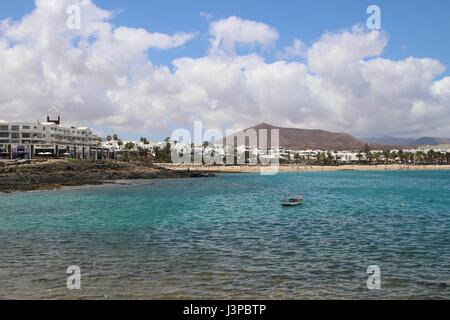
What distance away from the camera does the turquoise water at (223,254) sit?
17734mm

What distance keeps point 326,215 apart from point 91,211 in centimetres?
2478

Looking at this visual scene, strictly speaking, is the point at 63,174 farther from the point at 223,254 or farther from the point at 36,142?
the point at 223,254

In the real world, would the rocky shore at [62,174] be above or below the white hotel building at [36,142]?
below

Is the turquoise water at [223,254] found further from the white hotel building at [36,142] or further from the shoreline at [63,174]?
the white hotel building at [36,142]

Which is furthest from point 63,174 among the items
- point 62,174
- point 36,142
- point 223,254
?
point 223,254

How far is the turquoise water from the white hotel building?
105357mm

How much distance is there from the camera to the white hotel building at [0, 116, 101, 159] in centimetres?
14075

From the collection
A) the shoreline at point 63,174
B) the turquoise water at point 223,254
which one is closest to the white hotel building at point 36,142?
the shoreline at point 63,174

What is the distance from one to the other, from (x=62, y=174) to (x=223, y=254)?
88.1 metres

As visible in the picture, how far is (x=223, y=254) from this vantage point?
24.6 meters

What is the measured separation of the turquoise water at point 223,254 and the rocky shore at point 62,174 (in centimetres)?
4123

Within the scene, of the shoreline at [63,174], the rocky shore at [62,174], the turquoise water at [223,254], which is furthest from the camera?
the rocky shore at [62,174]

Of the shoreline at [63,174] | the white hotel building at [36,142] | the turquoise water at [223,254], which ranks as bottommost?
the turquoise water at [223,254]
